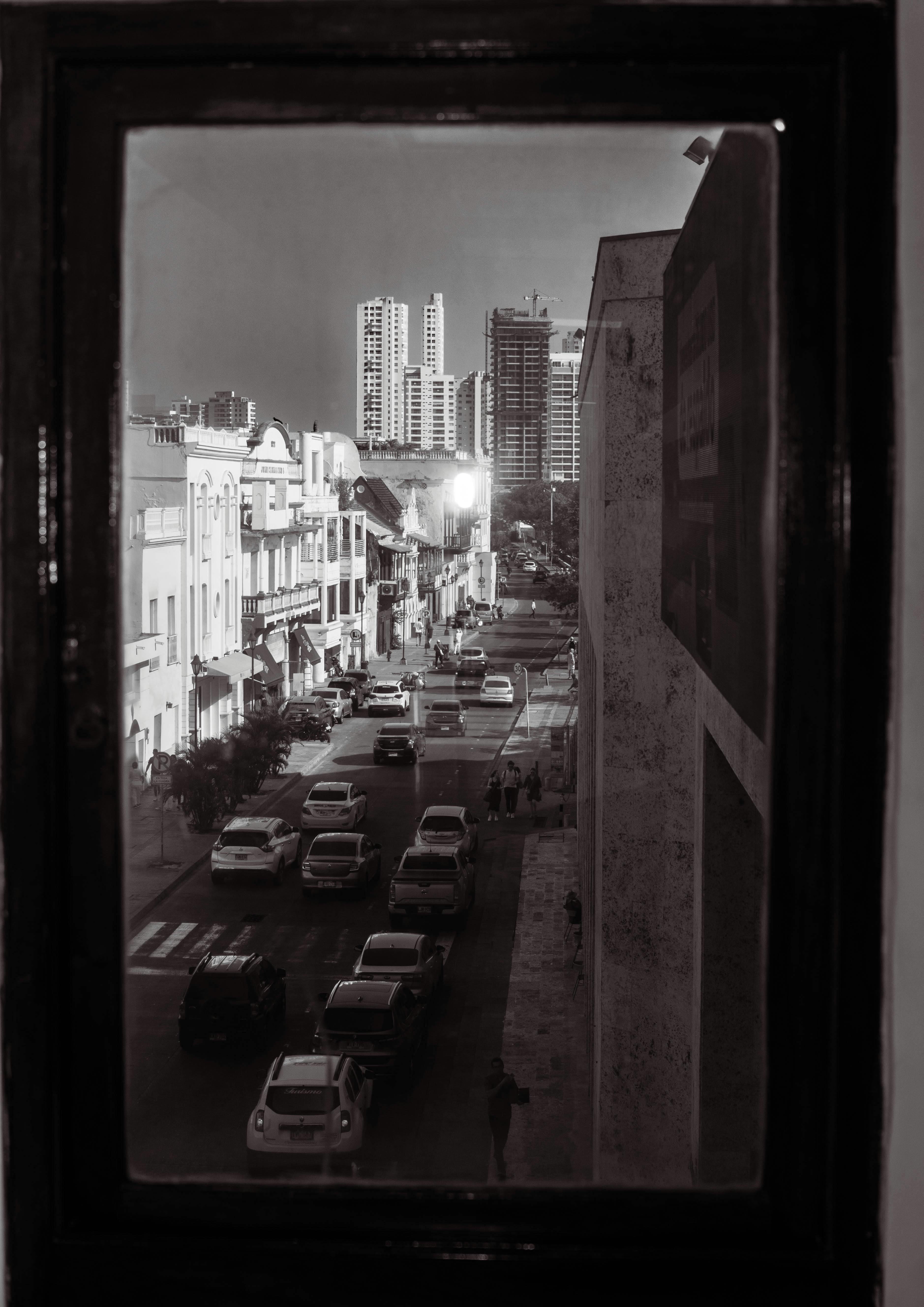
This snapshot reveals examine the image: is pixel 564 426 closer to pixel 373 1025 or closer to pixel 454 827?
pixel 454 827

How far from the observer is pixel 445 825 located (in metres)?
4.93

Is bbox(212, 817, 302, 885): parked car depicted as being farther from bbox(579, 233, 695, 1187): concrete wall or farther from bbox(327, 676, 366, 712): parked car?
bbox(579, 233, 695, 1187): concrete wall

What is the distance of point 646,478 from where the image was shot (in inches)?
158

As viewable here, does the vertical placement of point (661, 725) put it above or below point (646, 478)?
below

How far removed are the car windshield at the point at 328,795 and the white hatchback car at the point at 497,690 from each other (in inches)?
38.1

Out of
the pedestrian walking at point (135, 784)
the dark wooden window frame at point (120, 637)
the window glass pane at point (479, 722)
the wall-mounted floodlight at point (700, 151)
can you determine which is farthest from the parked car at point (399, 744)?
the dark wooden window frame at point (120, 637)

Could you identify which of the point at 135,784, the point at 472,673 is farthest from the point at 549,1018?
the point at 135,784

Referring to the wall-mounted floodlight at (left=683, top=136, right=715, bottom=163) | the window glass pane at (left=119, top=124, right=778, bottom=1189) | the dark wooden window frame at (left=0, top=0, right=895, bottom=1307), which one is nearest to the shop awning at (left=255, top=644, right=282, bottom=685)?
the window glass pane at (left=119, top=124, right=778, bottom=1189)

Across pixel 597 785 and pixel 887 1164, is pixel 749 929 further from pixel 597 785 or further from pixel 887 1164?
pixel 887 1164

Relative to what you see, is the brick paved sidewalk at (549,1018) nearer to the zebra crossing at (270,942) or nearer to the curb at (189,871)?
the zebra crossing at (270,942)

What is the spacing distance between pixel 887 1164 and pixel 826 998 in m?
0.14

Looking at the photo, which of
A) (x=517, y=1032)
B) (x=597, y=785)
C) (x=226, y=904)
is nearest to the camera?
(x=226, y=904)

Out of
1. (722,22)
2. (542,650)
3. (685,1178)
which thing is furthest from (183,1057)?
(542,650)

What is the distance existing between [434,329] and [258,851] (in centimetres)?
Answer: 178
